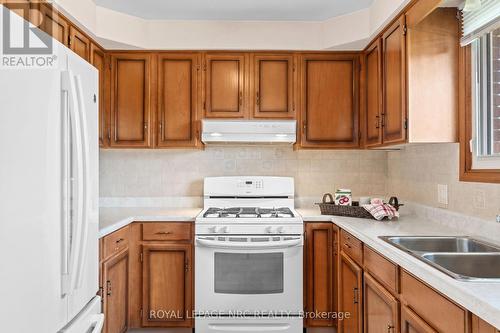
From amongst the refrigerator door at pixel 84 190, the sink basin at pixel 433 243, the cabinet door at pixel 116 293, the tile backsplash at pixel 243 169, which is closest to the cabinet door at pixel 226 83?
the tile backsplash at pixel 243 169

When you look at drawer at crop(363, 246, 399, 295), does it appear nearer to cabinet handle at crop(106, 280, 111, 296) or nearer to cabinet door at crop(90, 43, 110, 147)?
cabinet handle at crop(106, 280, 111, 296)

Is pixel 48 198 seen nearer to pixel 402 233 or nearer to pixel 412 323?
pixel 412 323

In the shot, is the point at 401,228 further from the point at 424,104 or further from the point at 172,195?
the point at 172,195

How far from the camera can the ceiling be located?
8.41ft

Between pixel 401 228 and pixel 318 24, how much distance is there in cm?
170

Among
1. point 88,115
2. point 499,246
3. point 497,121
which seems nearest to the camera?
point 88,115

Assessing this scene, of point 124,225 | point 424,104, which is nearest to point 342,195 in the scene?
point 424,104

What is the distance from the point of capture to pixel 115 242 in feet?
7.66

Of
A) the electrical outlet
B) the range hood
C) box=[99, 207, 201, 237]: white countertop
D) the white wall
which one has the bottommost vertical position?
→ box=[99, 207, 201, 237]: white countertop

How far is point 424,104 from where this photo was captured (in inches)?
83.2

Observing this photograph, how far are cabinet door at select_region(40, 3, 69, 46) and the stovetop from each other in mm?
1479

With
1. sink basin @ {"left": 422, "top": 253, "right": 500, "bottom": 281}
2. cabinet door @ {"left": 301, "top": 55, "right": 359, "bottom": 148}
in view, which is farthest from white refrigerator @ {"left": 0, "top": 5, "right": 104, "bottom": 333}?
cabinet door @ {"left": 301, "top": 55, "right": 359, "bottom": 148}

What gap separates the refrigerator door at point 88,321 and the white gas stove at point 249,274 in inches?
40.7

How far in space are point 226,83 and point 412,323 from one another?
6.94ft
